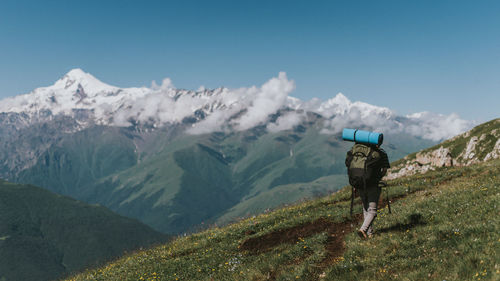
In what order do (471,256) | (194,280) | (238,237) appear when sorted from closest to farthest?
(471,256), (194,280), (238,237)

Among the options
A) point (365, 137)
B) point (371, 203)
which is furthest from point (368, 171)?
point (371, 203)

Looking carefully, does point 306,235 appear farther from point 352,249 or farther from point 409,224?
point 409,224

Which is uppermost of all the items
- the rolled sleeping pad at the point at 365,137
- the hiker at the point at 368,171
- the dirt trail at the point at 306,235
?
the rolled sleeping pad at the point at 365,137

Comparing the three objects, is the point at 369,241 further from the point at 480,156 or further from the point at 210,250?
the point at 480,156

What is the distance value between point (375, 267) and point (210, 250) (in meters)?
10.9

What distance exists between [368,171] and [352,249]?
3.06 meters

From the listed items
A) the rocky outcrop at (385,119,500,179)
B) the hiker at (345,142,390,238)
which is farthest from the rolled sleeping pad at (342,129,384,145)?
the rocky outcrop at (385,119,500,179)

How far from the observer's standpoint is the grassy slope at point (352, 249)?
10.1 m

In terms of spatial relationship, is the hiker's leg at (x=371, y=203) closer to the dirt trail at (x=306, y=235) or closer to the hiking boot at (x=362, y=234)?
the hiking boot at (x=362, y=234)

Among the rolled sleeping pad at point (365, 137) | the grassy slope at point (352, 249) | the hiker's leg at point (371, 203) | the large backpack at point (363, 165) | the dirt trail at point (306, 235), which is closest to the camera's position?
the grassy slope at point (352, 249)

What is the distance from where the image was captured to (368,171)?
45.0 ft

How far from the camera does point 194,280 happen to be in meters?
15.0

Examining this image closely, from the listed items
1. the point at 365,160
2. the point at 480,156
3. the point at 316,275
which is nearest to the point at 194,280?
the point at 316,275

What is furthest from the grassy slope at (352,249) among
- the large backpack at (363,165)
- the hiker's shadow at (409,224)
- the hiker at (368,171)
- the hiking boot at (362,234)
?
the large backpack at (363,165)
